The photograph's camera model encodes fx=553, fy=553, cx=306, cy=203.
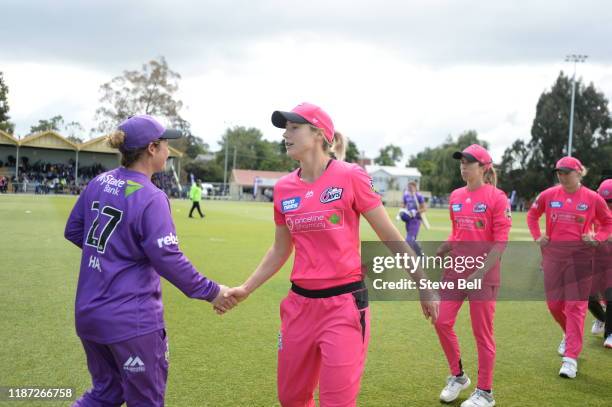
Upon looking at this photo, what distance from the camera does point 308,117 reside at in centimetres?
350

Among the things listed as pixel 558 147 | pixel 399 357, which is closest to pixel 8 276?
pixel 399 357

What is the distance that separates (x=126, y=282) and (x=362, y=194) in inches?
58.8

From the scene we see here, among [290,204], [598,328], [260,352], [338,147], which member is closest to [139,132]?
[290,204]

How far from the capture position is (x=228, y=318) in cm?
786

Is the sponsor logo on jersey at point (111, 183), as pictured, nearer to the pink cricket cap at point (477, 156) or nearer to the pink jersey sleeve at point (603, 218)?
the pink cricket cap at point (477, 156)

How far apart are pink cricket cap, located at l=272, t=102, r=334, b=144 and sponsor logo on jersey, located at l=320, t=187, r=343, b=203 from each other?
0.38 m

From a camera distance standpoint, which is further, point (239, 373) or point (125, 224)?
point (239, 373)

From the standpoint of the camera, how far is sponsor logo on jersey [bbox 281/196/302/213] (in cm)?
354

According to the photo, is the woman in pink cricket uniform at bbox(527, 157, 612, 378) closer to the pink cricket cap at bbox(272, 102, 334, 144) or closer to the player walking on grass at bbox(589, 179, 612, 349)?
the player walking on grass at bbox(589, 179, 612, 349)

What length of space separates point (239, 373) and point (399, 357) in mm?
1895

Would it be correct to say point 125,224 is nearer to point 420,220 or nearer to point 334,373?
point 334,373

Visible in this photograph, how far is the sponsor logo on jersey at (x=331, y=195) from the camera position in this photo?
3.42 m

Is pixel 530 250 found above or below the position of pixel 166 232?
below

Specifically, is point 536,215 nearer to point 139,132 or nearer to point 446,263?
point 446,263
